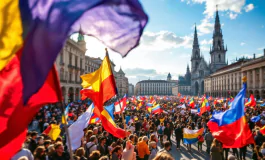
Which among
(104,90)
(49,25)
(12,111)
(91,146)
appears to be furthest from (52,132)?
(49,25)

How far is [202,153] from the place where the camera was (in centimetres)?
1235

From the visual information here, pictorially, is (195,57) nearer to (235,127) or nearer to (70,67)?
(70,67)

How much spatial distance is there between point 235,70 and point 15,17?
262 feet

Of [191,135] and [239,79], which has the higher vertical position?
[239,79]

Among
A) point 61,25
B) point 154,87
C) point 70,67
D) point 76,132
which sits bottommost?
point 76,132

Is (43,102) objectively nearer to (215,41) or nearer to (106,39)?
(106,39)

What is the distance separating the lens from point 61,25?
2814mm

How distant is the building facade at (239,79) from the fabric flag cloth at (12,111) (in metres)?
50.0

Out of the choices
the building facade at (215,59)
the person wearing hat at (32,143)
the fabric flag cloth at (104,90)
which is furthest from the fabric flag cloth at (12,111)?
the building facade at (215,59)

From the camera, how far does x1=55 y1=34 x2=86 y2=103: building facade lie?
38156 millimetres

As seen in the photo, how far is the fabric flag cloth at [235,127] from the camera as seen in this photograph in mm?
5664

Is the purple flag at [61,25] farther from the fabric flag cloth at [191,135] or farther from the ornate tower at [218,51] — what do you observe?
the ornate tower at [218,51]

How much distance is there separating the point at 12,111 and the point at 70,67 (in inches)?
1575

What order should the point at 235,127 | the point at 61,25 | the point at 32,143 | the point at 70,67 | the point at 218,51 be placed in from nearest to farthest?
the point at 61,25, the point at 235,127, the point at 32,143, the point at 70,67, the point at 218,51
